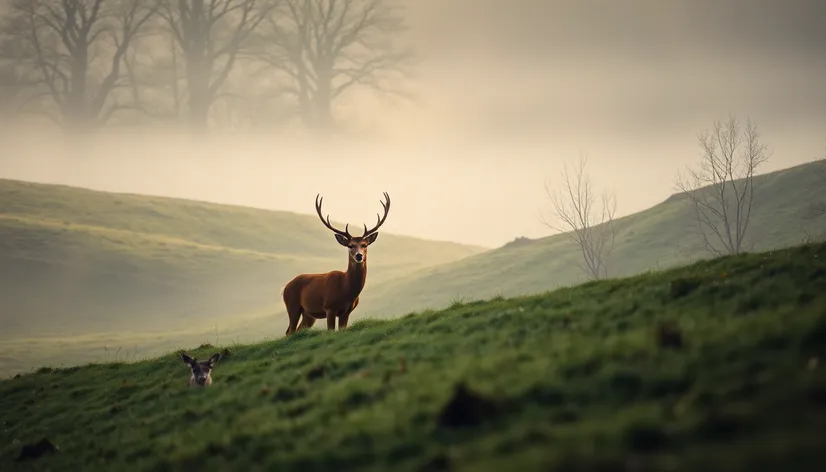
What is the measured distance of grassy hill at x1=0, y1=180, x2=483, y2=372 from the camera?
3238 inches

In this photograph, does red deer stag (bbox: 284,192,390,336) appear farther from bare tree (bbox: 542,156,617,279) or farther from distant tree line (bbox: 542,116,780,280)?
bare tree (bbox: 542,156,617,279)

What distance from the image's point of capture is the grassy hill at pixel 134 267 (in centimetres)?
8225

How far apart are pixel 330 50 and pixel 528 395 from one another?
152 meters

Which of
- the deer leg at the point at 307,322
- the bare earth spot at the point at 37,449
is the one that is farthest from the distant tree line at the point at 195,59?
the bare earth spot at the point at 37,449

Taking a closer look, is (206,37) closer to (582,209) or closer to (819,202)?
(582,209)

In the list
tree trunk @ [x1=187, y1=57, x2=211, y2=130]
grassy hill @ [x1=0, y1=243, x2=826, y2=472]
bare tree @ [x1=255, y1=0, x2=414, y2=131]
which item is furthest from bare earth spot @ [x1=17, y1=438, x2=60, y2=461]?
tree trunk @ [x1=187, y1=57, x2=211, y2=130]

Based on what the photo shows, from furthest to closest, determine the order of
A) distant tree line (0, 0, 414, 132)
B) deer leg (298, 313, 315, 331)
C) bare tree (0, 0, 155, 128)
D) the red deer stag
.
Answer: distant tree line (0, 0, 414, 132) → bare tree (0, 0, 155, 128) → deer leg (298, 313, 315, 331) → the red deer stag

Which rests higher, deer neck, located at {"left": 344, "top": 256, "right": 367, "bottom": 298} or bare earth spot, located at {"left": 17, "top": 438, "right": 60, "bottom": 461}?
deer neck, located at {"left": 344, "top": 256, "right": 367, "bottom": 298}

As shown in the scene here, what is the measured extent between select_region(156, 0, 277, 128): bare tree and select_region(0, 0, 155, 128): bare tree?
6.64m

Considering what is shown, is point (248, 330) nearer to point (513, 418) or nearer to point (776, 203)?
point (776, 203)

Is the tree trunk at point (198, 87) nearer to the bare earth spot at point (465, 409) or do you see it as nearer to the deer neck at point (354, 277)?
the deer neck at point (354, 277)

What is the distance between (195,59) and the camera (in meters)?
153

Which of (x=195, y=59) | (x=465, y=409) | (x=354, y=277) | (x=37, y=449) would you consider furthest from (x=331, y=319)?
(x=195, y=59)

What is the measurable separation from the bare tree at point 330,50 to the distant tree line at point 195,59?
0.21 metres
